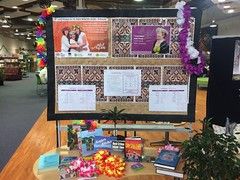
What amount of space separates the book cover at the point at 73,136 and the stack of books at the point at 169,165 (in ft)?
2.34

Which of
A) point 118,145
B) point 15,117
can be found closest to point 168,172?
point 118,145

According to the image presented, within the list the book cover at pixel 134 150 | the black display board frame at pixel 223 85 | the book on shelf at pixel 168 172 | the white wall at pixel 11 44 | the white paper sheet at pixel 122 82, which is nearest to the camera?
the book on shelf at pixel 168 172

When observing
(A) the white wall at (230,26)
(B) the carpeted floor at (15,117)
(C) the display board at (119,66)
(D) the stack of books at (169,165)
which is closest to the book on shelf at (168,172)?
(D) the stack of books at (169,165)

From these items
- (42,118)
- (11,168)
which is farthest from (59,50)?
(42,118)

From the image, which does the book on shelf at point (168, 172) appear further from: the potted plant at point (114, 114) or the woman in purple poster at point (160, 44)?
the woman in purple poster at point (160, 44)

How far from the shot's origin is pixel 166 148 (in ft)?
7.82

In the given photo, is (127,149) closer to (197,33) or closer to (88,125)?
(88,125)

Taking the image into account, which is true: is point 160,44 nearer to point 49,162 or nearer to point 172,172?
point 172,172

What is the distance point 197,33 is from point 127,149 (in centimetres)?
110

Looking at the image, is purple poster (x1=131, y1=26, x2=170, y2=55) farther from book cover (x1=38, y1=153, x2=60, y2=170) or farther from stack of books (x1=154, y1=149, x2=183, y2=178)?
book cover (x1=38, y1=153, x2=60, y2=170)

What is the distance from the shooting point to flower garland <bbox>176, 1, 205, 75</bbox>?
2.35 m

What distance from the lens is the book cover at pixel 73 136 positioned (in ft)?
8.19

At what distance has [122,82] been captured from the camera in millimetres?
2498

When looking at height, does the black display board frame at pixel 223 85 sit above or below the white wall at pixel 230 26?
below
